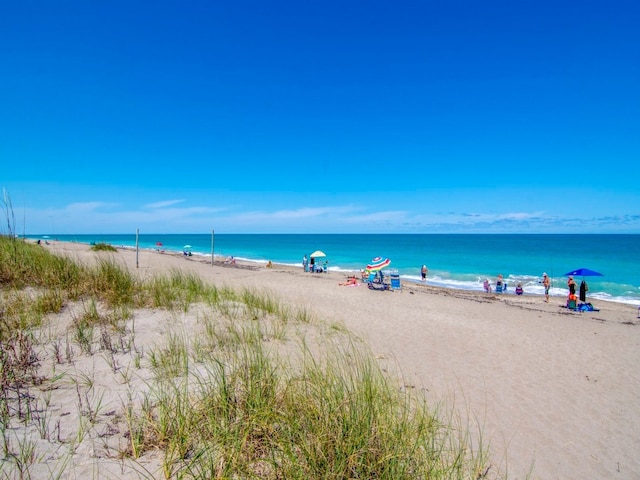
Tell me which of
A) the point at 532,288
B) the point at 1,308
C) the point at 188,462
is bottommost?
the point at 532,288

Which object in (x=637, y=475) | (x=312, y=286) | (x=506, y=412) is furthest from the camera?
(x=312, y=286)

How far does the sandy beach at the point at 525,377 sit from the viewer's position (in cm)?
365

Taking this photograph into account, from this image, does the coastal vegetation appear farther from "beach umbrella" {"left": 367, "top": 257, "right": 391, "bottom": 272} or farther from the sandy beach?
"beach umbrella" {"left": 367, "top": 257, "right": 391, "bottom": 272}

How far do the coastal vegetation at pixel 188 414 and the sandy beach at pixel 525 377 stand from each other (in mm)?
710

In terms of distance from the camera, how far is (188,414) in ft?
8.23

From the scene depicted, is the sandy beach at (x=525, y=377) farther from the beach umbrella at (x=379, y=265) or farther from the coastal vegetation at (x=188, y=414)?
the beach umbrella at (x=379, y=265)

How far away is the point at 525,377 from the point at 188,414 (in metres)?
5.76

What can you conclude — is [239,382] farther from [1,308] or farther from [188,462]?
[1,308]

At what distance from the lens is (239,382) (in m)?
2.97

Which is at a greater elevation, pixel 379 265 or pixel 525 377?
pixel 379 265

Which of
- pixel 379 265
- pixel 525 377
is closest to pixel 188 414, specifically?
pixel 525 377

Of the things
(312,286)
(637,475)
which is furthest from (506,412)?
(312,286)

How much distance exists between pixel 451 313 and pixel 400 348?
17.0ft

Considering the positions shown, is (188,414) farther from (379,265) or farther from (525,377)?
(379,265)
